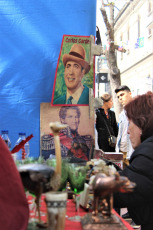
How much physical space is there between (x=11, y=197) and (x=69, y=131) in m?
1.56

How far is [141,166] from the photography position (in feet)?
5.53

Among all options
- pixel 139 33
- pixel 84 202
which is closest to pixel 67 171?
pixel 84 202

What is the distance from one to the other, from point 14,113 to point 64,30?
82 centimetres

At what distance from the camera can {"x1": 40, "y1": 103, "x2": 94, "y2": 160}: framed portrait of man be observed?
2.56 m

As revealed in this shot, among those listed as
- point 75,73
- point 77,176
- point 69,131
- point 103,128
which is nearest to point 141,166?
point 77,176

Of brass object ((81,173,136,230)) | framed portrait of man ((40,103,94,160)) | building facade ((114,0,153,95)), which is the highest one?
building facade ((114,0,153,95))

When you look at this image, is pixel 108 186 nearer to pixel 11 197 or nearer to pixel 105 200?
pixel 105 200

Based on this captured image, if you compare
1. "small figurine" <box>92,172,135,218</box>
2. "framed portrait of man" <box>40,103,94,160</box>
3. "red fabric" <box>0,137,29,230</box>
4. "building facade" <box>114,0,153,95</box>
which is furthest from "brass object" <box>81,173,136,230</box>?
"building facade" <box>114,0,153,95</box>

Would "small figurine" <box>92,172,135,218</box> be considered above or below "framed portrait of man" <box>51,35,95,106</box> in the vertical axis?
below

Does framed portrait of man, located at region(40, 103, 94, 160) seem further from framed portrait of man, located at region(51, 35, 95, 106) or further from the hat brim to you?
the hat brim

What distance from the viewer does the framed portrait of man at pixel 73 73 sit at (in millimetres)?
2561

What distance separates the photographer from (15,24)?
2.60 meters

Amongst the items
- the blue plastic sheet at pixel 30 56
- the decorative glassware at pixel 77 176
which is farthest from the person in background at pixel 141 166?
the blue plastic sheet at pixel 30 56

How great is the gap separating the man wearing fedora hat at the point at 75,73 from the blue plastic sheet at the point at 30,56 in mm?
125
